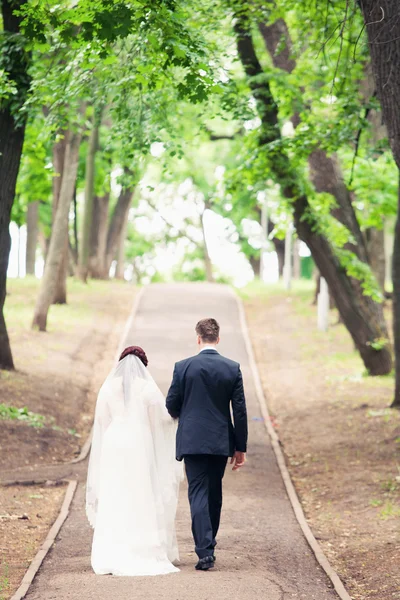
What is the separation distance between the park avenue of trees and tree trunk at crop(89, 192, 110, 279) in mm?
11368

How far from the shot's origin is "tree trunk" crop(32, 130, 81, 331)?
22.5m

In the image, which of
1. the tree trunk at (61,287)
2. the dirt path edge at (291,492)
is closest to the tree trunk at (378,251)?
the dirt path edge at (291,492)

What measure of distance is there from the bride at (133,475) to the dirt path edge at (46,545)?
20.8 inches

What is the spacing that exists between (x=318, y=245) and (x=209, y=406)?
37.0 ft

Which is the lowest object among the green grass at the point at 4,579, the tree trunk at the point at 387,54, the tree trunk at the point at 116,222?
the green grass at the point at 4,579

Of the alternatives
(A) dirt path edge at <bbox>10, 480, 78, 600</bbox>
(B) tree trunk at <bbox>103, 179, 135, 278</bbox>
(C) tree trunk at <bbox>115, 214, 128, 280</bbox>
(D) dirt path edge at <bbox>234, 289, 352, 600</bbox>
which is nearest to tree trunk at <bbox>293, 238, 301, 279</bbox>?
(C) tree trunk at <bbox>115, 214, 128, 280</bbox>

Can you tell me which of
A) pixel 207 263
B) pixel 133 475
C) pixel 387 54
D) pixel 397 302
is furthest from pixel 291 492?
pixel 207 263

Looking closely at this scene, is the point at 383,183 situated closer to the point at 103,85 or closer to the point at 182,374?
the point at 103,85

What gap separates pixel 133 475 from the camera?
7.67 metres

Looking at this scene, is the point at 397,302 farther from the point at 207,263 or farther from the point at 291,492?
the point at 207,263

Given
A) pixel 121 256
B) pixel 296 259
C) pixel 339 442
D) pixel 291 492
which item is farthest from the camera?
pixel 296 259

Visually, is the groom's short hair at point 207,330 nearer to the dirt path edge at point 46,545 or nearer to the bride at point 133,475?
the bride at point 133,475

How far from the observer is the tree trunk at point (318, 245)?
15.3m

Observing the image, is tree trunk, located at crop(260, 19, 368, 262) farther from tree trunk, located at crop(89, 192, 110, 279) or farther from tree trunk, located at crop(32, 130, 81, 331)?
tree trunk, located at crop(89, 192, 110, 279)
